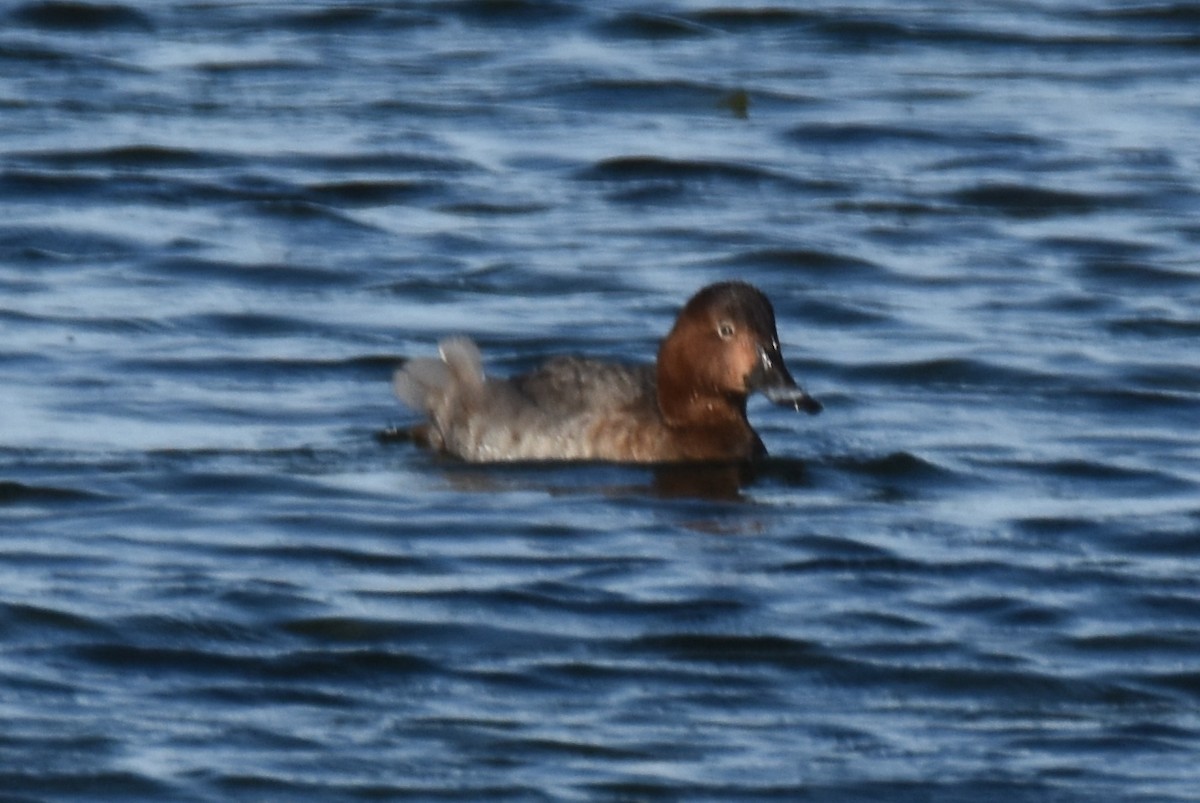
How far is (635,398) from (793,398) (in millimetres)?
716

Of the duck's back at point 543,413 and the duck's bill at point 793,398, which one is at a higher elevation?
the duck's bill at point 793,398

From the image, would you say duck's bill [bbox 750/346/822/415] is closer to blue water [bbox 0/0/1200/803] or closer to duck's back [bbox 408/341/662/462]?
blue water [bbox 0/0/1200/803]

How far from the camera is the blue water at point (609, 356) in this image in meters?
8.16

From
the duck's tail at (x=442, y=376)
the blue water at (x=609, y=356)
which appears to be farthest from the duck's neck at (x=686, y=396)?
the duck's tail at (x=442, y=376)

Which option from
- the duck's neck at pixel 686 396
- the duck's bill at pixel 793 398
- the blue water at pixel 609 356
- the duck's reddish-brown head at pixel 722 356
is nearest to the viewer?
the blue water at pixel 609 356

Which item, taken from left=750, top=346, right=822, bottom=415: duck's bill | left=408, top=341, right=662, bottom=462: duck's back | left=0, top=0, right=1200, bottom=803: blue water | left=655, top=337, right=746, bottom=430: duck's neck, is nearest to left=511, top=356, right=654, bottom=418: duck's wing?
left=408, top=341, right=662, bottom=462: duck's back

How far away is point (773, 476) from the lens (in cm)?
1156

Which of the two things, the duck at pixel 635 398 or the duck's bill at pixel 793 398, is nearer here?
the duck's bill at pixel 793 398

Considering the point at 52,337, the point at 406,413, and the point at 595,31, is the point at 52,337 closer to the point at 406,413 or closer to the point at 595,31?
the point at 406,413

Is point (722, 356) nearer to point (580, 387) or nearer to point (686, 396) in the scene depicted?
point (686, 396)

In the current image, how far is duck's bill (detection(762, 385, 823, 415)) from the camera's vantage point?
11211 millimetres

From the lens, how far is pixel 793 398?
37.0 feet

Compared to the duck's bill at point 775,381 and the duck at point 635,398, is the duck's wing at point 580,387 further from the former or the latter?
the duck's bill at point 775,381

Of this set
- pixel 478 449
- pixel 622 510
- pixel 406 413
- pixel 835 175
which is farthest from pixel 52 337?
pixel 835 175
